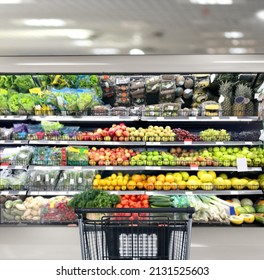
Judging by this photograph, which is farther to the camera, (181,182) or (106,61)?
(181,182)

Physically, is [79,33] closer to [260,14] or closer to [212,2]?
[212,2]

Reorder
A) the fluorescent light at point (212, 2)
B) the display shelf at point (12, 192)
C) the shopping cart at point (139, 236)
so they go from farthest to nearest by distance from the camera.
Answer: the display shelf at point (12, 192)
the fluorescent light at point (212, 2)
the shopping cart at point (139, 236)

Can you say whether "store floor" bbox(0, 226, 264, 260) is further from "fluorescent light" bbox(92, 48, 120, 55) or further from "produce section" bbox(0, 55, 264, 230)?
"fluorescent light" bbox(92, 48, 120, 55)

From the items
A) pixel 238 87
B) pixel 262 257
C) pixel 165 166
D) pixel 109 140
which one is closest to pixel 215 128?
pixel 238 87

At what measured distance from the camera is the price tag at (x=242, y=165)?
12.4ft

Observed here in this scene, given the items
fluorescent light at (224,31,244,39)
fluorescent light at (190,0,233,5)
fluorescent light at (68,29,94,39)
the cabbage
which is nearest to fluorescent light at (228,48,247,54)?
fluorescent light at (224,31,244,39)

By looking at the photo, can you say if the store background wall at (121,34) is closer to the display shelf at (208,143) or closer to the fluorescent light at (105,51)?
the fluorescent light at (105,51)

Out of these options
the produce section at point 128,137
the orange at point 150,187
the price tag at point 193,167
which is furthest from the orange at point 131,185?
the price tag at point 193,167

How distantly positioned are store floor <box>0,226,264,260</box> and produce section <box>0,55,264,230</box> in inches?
18.8

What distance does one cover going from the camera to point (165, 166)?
397 centimetres

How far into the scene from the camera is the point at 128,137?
4.07 metres

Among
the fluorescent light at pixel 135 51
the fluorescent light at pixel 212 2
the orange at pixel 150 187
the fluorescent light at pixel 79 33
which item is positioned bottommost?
the orange at pixel 150 187

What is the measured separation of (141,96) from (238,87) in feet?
3.89

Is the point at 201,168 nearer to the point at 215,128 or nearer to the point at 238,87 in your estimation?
the point at 215,128
